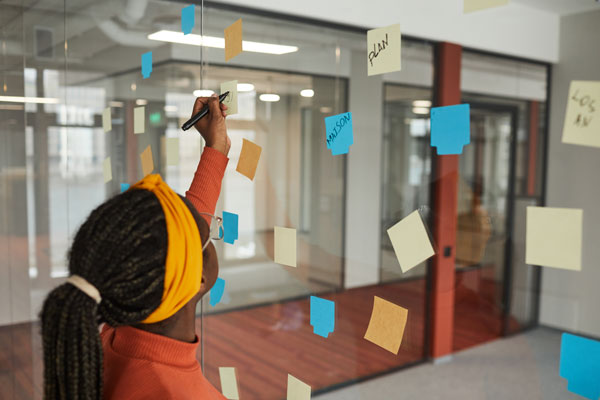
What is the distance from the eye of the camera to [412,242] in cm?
84

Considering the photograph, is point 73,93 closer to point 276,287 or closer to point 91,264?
point 276,287

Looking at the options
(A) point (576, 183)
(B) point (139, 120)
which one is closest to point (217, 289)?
(B) point (139, 120)

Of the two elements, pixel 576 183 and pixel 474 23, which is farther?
pixel 474 23

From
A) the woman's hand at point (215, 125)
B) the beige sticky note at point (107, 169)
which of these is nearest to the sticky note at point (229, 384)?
the woman's hand at point (215, 125)

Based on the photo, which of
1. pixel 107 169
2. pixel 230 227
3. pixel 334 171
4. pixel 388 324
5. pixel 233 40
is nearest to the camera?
pixel 388 324

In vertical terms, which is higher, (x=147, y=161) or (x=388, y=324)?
(x=147, y=161)

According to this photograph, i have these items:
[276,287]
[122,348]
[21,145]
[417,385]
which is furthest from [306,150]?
[21,145]

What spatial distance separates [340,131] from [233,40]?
471 mm

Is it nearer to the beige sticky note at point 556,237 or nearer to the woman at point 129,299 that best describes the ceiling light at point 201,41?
the woman at point 129,299

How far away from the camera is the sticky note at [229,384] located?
1.43 metres

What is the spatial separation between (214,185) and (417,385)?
0.69 m

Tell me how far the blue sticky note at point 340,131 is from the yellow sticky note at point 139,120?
976 mm

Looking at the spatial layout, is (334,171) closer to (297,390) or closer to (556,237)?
(297,390)

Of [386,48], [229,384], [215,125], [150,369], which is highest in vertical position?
[386,48]
